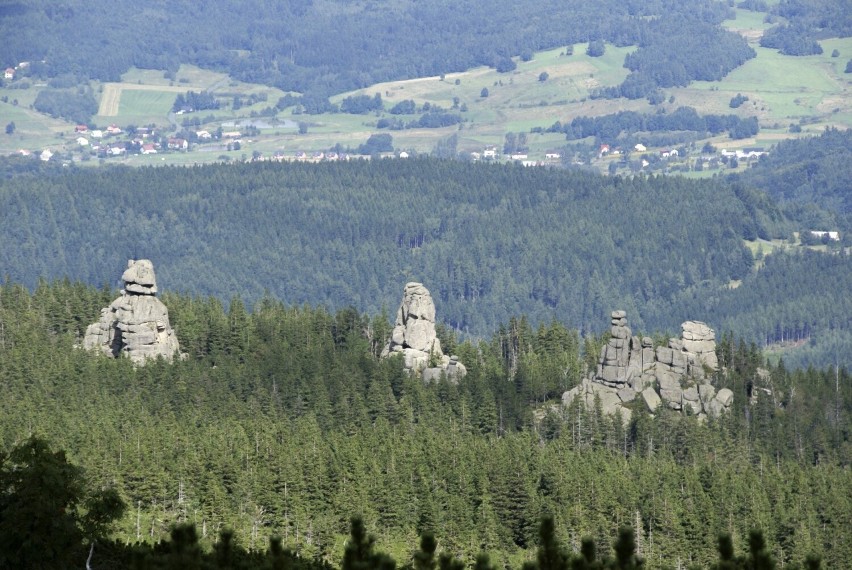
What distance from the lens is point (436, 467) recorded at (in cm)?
17050

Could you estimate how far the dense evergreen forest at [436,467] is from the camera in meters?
156

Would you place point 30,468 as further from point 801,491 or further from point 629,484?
point 801,491

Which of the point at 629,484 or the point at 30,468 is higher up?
the point at 30,468

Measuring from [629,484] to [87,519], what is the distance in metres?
70.5

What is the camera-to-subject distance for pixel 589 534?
518 ft

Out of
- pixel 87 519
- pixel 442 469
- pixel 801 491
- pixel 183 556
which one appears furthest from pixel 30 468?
pixel 801 491

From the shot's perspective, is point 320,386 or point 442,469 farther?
point 320,386

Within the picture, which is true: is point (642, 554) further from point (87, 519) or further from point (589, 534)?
point (87, 519)

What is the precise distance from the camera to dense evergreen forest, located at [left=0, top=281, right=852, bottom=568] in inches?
6156

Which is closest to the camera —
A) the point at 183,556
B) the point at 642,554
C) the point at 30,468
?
the point at 183,556

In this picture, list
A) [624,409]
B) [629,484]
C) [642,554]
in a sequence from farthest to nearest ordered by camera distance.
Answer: [624,409] < [629,484] < [642,554]

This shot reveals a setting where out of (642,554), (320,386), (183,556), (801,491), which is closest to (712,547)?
(642,554)

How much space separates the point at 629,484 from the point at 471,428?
29.6 meters

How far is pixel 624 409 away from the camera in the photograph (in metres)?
196
